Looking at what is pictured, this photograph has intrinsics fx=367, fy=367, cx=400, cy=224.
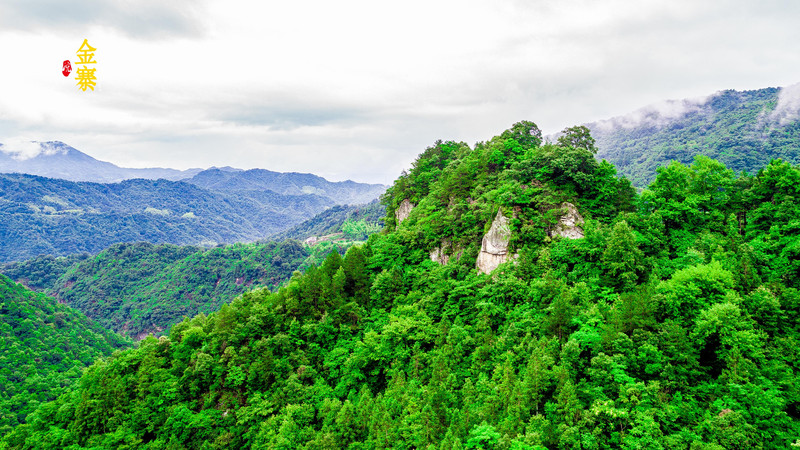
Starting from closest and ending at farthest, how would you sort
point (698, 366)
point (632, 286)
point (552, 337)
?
1. point (698, 366)
2. point (552, 337)
3. point (632, 286)

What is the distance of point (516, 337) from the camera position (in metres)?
22.8

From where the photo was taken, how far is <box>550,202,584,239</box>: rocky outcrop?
30422 mm

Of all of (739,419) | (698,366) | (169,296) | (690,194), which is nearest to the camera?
(739,419)

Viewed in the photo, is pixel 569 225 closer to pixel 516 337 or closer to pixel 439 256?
pixel 516 337

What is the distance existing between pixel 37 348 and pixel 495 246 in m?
96.7

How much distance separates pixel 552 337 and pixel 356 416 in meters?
13.9

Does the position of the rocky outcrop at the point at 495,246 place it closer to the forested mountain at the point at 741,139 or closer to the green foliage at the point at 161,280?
the forested mountain at the point at 741,139

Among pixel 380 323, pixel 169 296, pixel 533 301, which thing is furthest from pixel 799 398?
pixel 169 296

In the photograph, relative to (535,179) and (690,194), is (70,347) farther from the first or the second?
(690,194)

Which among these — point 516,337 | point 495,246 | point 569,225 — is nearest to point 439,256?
point 495,246

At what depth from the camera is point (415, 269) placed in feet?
122

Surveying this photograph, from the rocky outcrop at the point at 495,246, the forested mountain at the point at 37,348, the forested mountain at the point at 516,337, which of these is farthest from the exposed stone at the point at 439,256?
the forested mountain at the point at 37,348

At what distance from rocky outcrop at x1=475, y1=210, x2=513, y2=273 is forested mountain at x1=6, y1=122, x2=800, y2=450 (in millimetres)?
171

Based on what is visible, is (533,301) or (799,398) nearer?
(799,398)
